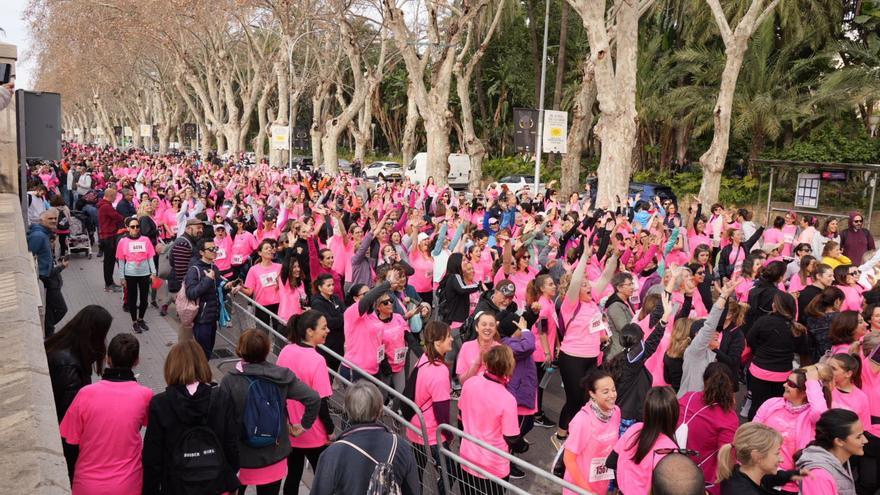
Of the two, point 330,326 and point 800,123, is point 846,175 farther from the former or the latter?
point 330,326

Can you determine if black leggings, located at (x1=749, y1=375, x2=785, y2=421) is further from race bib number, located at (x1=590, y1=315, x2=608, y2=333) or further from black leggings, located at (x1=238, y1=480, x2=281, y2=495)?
black leggings, located at (x1=238, y1=480, x2=281, y2=495)

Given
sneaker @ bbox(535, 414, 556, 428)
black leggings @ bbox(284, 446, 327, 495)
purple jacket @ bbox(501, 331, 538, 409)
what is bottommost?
sneaker @ bbox(535, 414, 556, 428)

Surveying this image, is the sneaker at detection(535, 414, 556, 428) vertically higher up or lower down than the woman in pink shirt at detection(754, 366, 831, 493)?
lower down

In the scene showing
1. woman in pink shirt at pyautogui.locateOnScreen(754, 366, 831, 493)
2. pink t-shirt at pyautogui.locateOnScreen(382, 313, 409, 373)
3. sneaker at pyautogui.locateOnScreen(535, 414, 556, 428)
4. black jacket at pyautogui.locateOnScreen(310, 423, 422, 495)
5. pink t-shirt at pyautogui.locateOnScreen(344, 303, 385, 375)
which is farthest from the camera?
sneaker at pyautogui.locateOnScreen(535, 414, 556, 428)

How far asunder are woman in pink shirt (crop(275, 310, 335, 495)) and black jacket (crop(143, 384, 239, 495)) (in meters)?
0.92

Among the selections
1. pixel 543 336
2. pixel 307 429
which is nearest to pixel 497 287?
pixel 543 336

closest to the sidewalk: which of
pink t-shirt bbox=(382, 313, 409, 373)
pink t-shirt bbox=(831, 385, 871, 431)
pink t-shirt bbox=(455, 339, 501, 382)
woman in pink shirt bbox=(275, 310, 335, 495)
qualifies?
woman in pink shirt bbox=(275, 310, 335, 495)

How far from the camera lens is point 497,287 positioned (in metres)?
6.69

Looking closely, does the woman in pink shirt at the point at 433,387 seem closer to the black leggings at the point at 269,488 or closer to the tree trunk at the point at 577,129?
the black leggings at the point at 269,488

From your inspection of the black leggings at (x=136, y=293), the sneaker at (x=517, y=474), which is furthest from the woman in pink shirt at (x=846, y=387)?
the black leggings at (x=136, y=293)

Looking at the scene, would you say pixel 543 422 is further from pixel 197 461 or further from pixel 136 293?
pixel 136 293

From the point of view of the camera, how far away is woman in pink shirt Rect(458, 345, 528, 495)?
4.55 metres

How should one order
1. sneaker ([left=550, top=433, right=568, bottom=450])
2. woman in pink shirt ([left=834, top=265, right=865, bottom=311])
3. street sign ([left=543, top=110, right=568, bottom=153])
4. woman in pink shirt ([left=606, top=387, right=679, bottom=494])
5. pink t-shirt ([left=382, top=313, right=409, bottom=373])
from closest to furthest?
1. woman in pink shirt ([left=606, top=387, right=679, bottom=494])
2. pink t-shirt ([left=382, top=313, right=409, bottom=373])
3. sneaker ([left=550, top=433, right=568, bottom=450])
4. woman in pink shirt ([left=834, top=265, right=865, bottom=311])
5. street sign ([left=543, top=110, right=568, bottom=153])

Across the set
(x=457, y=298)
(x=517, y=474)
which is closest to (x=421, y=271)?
(x=457, y=298)
